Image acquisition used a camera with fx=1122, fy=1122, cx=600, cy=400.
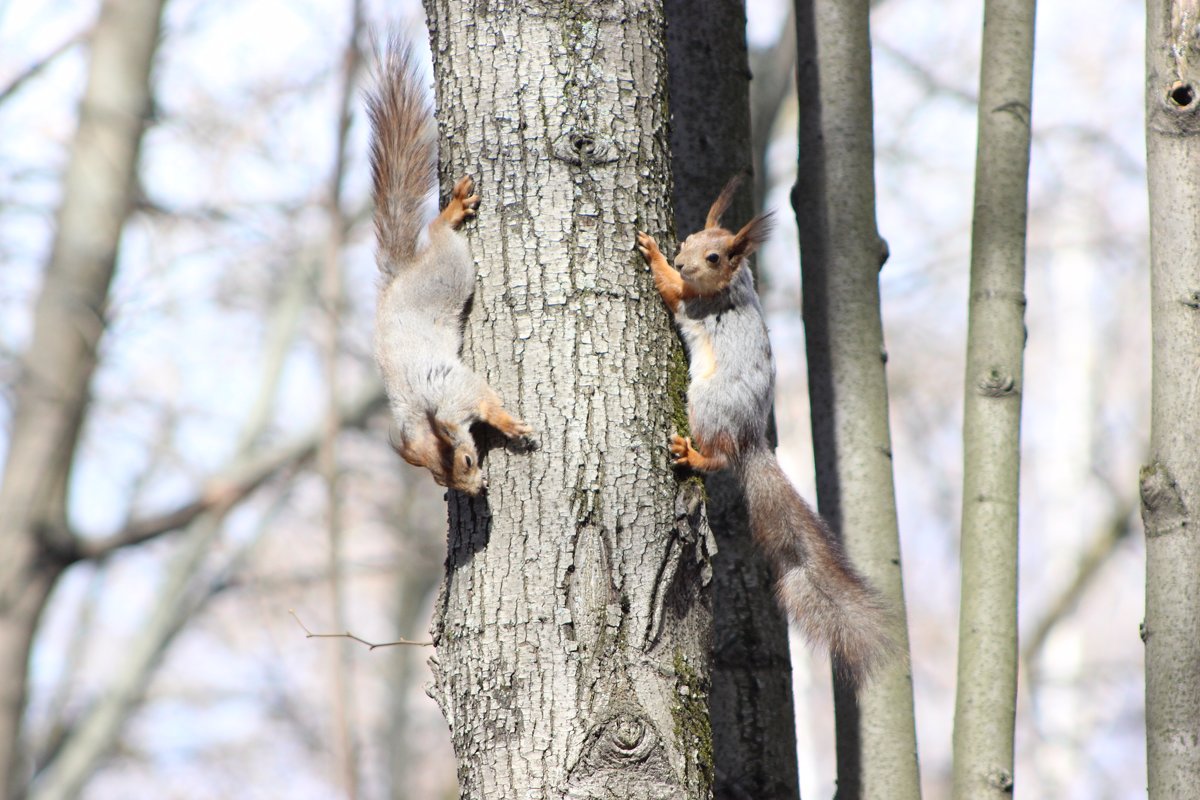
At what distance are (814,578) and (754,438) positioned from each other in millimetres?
294

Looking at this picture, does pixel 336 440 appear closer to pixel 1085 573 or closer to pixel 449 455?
pixel 449 455

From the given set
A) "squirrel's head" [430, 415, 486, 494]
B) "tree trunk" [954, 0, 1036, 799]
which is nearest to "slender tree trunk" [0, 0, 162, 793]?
"squirrel's head" [430, 415, 486, 494]

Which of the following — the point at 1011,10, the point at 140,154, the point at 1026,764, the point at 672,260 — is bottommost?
the point at 1026,764

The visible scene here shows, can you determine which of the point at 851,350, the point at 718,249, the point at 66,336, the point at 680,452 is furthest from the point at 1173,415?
the point at 66,336

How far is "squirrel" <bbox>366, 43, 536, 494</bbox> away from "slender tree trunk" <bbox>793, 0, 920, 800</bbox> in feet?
2.56

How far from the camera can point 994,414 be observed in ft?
6.88

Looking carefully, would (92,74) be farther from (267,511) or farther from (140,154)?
(267,511)

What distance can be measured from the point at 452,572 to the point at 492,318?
0.40 meters

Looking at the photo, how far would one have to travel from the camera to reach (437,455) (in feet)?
6.72

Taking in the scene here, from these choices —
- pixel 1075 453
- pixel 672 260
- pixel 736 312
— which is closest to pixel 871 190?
pixel 736 312

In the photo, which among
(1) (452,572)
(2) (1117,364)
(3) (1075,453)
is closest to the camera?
(1) (452,572)

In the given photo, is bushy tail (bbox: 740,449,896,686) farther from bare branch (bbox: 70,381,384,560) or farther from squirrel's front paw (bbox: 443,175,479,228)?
bare branch (bbox: 70,381,384,560)

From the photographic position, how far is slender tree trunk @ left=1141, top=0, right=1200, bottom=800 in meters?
1.70

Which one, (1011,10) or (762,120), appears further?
(762,120)
